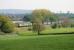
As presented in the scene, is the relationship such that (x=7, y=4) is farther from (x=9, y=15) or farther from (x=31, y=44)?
(x=31, y=44)

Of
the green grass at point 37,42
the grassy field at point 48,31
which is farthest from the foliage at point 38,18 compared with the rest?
the green grass at point 37,42

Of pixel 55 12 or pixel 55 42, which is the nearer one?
pixel 55 42

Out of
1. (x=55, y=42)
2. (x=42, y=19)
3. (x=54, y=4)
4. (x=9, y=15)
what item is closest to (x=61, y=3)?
(x=54, y=4)

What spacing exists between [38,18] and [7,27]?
690 mm

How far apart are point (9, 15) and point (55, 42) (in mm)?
1115

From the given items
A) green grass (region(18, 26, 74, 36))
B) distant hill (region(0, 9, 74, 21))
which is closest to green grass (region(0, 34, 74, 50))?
green grass (region(18, 26, 74, 36))

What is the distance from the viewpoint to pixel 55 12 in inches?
157

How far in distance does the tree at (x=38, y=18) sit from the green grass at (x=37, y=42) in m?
0.21

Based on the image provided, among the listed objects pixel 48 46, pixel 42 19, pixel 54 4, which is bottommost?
pixel 48 46

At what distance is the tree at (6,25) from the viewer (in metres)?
3.70

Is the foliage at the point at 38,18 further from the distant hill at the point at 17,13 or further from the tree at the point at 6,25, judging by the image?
the tree at the point at 6,25

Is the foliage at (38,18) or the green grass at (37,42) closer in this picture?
the green grass at (37,42)

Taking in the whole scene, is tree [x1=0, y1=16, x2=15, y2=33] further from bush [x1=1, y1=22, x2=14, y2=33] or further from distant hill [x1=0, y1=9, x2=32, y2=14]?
distant hill [x1=0, y1=9, x2=32, y2=14]

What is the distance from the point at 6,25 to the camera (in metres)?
3.69
